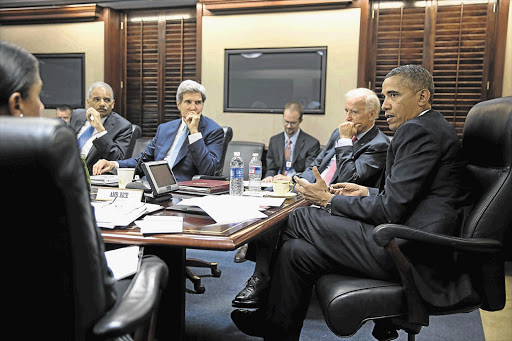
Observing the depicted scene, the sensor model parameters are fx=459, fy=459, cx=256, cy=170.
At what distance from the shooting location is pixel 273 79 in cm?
508

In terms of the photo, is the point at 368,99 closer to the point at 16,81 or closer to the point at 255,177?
the point at 255,177

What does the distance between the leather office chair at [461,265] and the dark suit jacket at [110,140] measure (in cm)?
224

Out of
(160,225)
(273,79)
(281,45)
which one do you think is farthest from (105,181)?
(281,45)

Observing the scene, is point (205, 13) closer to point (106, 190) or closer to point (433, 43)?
point (433, 43)

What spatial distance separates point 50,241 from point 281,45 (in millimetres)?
4508

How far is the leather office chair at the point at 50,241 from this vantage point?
73 cm

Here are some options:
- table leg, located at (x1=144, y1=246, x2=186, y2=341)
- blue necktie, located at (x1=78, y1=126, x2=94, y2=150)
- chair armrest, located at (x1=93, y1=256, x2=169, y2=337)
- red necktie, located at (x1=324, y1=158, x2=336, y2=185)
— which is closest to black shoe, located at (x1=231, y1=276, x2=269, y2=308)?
table leg, located at (x1=144, y1=246, x2=186, y2=341)

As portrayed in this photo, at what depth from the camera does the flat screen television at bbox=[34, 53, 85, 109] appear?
18.7 feet

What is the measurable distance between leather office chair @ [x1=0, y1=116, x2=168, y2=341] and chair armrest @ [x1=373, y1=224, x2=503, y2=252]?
0.91m

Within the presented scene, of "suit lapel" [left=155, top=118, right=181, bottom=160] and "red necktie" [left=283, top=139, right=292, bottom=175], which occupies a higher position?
"suit lapel" [left=155, top=118, right=181, bottom=160]

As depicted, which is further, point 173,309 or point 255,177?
point 255,177

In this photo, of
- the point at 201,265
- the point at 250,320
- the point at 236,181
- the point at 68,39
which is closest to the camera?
the point at 250,320

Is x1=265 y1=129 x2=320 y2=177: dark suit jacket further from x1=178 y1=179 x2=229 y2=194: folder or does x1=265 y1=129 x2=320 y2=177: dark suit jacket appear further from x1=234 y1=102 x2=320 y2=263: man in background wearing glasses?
x1=178 y1=179 x2=229 y2=194: folder

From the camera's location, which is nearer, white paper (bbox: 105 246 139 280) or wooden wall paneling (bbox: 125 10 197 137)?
white paper (bbox: 105 246 139 280)
